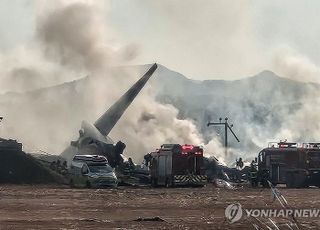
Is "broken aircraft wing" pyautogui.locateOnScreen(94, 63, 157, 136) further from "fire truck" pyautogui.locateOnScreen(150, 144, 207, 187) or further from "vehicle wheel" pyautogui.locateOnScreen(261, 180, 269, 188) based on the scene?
"vehicle wheel" pyautogui.locateOnScreen(261, 180, 269, 188)

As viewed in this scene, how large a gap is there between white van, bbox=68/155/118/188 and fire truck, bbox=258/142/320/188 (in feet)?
41.9

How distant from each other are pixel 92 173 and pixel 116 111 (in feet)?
161

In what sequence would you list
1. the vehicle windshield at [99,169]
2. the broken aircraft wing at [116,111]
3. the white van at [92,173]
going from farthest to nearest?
the broken aircraft wing at [116,111] → the vehicle windshield at [99,169] → the white van at [92,173]

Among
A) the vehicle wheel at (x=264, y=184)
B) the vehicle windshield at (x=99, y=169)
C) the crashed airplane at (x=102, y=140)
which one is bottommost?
the vehicle wheel at (x=264, y=184)

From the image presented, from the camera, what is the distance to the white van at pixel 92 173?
41.9 meters

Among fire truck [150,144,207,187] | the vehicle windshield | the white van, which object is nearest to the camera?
the white van

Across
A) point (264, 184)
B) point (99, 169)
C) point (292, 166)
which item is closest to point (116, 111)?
point (264, 184)

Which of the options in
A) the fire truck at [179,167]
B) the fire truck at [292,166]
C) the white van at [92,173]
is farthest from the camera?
the fire truck at [292,166]

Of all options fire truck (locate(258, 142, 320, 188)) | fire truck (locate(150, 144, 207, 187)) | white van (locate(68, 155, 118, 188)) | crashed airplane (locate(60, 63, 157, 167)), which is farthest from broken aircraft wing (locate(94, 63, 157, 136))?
white van (locate(68, 155, 118, 188))

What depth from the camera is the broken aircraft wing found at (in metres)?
88.5

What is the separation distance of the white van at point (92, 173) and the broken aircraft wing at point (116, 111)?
41.3 metres

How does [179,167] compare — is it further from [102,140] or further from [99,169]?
[102,140]

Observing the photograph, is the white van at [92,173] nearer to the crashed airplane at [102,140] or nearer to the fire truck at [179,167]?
the fire truck at [179,167]

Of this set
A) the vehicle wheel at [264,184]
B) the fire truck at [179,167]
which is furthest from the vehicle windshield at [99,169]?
the vehicle wheel at [264,184]
